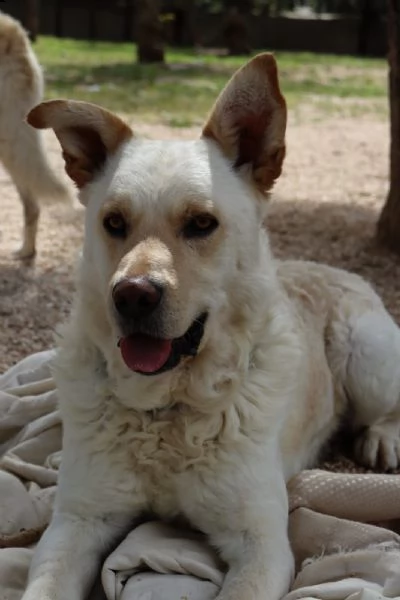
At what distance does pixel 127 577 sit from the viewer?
274 centimetres

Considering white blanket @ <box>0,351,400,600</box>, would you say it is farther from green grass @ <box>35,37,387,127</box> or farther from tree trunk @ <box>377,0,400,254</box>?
green grass @ <box>35,37,387,127</box>

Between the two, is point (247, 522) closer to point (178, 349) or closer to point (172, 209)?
point (178, 349)

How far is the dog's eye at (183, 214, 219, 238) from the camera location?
2.74 m

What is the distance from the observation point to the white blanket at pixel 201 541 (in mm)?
2682

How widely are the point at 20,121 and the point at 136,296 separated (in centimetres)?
381

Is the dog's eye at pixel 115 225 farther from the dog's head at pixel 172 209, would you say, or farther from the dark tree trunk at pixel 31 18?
the dark tree trunk at pixel 31 18

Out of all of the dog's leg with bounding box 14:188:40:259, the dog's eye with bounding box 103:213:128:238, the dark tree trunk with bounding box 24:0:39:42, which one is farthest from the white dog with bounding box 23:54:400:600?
the dark tree trunk with bounding box 24:0:39:42

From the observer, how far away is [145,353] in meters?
2.71

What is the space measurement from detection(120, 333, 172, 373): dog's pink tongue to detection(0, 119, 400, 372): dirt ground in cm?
207

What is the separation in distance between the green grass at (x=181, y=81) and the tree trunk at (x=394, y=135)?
473 cm

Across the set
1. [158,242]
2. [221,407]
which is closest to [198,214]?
[158,242]

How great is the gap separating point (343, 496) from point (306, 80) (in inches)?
564

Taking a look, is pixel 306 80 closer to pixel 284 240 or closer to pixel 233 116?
pixel 284 240

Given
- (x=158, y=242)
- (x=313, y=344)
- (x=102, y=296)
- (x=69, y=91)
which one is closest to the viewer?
(x=158, y=242)
